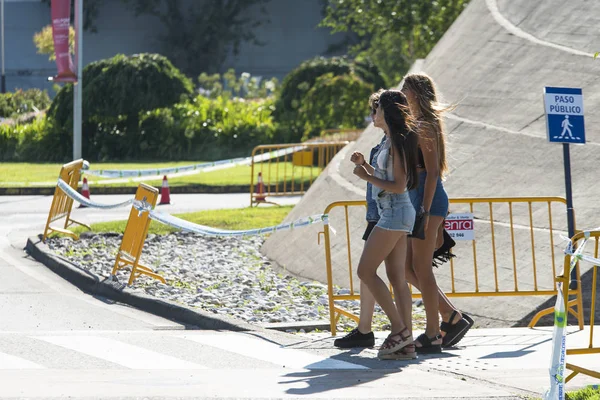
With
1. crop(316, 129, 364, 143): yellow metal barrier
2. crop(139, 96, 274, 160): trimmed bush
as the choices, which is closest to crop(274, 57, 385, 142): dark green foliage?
crop(139, 96, 274, 160): trimmed bush

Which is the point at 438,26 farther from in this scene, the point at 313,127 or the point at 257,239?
the point at 257,239

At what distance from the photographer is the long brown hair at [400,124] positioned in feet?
26.5

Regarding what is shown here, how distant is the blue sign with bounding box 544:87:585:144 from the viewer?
998cm

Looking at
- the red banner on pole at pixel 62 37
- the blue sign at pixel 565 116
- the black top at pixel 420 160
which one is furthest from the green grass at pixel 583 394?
the red banner on pole at pixel 62 37

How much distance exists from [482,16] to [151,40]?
56.7 meters

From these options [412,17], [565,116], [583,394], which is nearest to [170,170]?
[412,17]

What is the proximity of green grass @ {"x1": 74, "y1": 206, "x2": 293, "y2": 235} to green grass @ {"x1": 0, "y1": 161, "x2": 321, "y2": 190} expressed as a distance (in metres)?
4.11

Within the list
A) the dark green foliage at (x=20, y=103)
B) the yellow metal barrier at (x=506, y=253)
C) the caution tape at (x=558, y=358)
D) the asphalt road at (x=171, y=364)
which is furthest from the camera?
the dark green foliage at (x=20, y=103)

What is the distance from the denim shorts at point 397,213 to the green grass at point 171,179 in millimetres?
15385

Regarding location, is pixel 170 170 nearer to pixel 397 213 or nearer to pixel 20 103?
pixel 397 213

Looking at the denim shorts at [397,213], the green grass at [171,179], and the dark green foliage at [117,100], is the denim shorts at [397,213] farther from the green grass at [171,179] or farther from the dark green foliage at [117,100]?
the dark green foliage at [117,100]

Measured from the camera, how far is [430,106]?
328 inches

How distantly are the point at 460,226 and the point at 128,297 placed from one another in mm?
3524

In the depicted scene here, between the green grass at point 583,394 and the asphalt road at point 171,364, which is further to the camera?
the asphalt road at point 171,364
